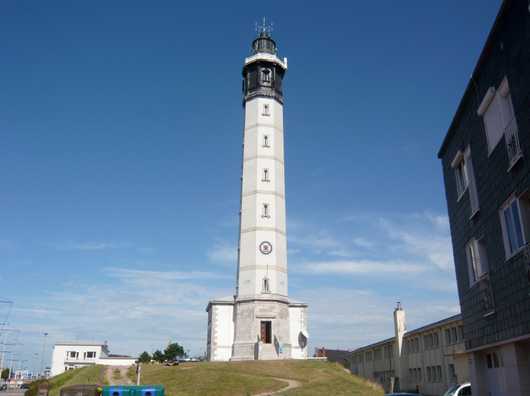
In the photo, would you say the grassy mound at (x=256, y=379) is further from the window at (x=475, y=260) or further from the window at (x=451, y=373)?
the window at (x=475, y=260)

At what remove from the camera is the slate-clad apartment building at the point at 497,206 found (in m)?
12.0

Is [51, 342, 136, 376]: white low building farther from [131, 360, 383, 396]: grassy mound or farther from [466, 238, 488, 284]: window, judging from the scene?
[466, 238, 488, 284]: window

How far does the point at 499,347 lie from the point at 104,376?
31600mm

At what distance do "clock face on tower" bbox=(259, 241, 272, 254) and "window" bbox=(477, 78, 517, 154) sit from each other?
33.7 meters

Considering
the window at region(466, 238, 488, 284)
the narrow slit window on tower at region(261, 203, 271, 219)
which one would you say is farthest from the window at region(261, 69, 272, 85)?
the window at region(466, 238, 488, 284)

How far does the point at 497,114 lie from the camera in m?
13.8

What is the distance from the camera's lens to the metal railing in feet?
39.9

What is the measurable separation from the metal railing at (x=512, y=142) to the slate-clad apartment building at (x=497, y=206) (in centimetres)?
3

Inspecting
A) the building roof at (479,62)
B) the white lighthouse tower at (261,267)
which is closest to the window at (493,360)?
the building roof at (479,62)

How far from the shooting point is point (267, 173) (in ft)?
164

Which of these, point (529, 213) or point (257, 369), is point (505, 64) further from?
point (257, 369)

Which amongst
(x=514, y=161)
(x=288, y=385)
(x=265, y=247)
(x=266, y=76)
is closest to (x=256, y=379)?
(x=288, y=385)

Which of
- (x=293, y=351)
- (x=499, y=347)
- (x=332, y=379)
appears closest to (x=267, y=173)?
(x=293, y=351)

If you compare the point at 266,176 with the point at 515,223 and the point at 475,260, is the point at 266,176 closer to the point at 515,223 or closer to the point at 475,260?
the point at 475,260
